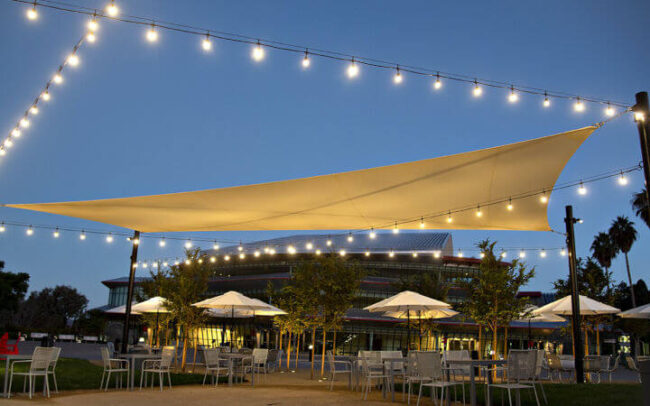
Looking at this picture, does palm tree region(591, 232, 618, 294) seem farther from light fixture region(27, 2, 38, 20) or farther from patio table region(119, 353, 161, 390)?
light fixture region(27, 2, 38, 20)

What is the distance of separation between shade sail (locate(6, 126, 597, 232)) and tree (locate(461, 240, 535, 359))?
1.11 meters

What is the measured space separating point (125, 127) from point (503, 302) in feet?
297

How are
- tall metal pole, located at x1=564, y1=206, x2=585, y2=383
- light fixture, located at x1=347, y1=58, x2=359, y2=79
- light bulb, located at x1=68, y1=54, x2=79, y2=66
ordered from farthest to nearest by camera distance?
1. tall metal pole, located at x1=564, y1=206, x2=585, y2=383
2. light bulb, located at x1=68, y1=54, x2=79, y2=66
3. light fixture, located at x1=347, y1=58, x2=359, y2=79

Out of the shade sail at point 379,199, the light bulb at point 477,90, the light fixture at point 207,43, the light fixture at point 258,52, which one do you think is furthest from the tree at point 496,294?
the light fixture at point 207,43

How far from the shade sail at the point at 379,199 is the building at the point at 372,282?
60.7ft

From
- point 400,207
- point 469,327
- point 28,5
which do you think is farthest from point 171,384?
point 469,327

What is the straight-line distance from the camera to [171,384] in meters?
10.3

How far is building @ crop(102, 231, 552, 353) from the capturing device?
35844 mm

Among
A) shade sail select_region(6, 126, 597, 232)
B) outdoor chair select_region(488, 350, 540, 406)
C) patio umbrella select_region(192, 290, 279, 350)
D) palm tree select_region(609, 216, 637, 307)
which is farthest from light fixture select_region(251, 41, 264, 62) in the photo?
palm tree select_region(609, 216, 637, 307)

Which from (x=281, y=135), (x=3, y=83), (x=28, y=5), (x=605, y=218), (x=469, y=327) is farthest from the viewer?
(x=605, y=218)

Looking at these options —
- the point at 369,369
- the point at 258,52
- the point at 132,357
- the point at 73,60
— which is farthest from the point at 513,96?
the point at 132,357

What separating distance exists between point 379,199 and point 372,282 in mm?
29959

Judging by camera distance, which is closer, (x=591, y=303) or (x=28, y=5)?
(x=28, y=5)

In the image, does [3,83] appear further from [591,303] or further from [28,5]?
[591,303]
